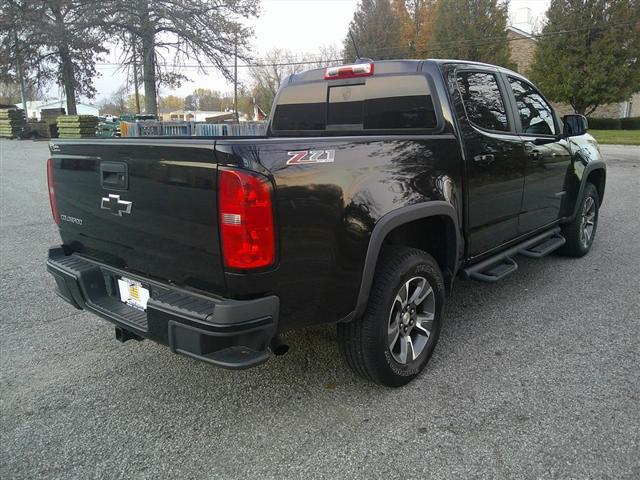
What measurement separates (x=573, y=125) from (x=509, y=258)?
5.47ft

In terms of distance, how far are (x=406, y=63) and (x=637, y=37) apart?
30279mm

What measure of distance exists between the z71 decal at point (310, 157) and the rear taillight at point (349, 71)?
1451 mm

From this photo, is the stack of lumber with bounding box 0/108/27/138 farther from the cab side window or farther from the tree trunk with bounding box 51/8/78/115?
the cab side window

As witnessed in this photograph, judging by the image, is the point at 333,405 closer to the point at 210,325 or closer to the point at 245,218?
the point at 210,325

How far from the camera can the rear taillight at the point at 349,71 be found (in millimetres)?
3588

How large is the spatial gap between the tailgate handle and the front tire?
1.40m

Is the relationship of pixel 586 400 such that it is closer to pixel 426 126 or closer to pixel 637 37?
pixel 426 126

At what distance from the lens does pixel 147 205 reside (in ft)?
8.02

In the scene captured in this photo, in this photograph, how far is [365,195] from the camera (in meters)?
2.56

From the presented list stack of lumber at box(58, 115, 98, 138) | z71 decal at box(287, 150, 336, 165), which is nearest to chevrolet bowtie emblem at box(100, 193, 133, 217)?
z71 decal at box(287, 150, 336, 165)

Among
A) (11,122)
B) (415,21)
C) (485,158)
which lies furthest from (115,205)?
(415,21)

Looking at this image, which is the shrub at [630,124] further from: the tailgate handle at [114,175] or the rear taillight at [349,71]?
the tailgate handle at [114,175]

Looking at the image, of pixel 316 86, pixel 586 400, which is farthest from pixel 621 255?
pixel 316 86

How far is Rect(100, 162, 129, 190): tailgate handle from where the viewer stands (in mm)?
2534
